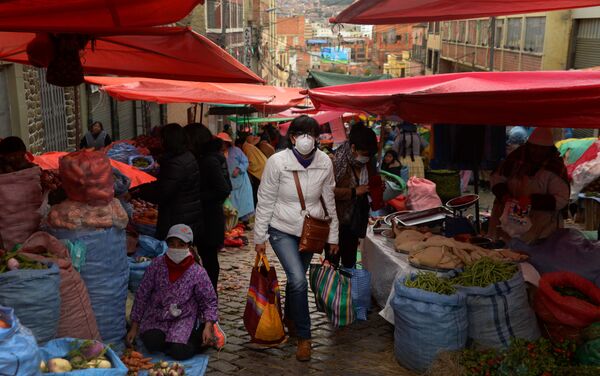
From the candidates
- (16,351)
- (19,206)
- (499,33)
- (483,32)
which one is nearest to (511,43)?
(499,33)

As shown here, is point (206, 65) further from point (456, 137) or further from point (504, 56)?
point (504, 56)

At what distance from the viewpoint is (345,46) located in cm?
12344

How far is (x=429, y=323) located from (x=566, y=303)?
3.22 ft

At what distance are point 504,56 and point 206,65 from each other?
2770 cm

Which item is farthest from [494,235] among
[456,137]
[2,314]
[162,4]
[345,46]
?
[345,46]

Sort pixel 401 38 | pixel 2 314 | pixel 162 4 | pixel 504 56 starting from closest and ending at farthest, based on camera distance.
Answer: pixel 2 314
pixel 162 4
pixel 504 56
pixel 401 38

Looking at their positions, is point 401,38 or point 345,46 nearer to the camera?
point 401,38

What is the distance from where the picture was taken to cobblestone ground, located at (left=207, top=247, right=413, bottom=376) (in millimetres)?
5223

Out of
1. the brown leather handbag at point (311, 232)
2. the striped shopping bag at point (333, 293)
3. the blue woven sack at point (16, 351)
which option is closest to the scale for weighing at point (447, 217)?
the striped shopping bag at point (333, 293)

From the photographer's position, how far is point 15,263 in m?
4.18

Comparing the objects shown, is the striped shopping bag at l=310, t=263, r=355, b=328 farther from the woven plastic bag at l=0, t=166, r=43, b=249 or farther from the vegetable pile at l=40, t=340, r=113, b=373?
the woven plastic bag at l=0, t=166, r=43, b=249

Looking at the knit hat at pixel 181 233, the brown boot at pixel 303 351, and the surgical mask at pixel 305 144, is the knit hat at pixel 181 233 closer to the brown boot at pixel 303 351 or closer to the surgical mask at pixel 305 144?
the surgical mask at pixel 305 144

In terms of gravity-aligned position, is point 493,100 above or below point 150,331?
above

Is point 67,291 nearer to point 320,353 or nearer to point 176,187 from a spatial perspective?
point 176,187
